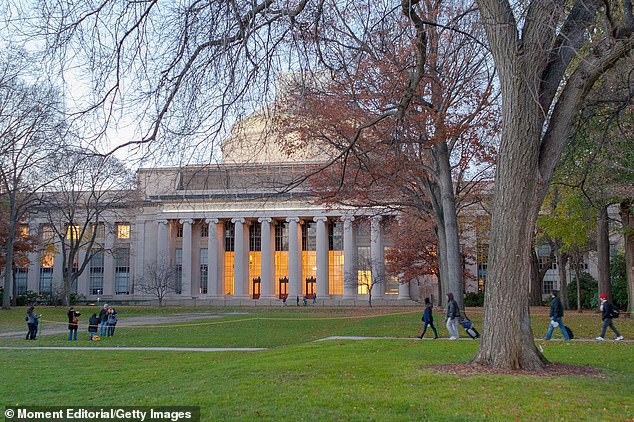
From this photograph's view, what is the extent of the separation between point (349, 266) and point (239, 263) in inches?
565

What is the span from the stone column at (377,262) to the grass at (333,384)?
52047 mm

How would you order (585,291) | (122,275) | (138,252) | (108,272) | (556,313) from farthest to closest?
(122,275)
(108,272)
(138,252)
(585,291)
(556,313)

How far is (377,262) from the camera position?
247ft

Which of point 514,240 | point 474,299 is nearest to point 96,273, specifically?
point 474,299

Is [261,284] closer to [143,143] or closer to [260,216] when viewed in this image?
[260,216]

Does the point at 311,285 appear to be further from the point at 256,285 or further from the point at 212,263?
the point at 212,263

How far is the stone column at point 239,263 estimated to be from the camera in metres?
83.4

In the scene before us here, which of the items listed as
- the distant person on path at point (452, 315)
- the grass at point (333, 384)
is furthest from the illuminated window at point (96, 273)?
the distant person on path at point (452, 315)

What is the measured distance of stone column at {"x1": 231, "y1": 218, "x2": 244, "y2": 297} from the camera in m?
83.4

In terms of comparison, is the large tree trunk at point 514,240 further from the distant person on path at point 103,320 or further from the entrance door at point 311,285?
the entrance door at point 311,285

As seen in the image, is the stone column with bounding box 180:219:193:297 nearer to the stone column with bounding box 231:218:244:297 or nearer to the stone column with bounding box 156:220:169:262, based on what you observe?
the stone column with bounding box 156:220:169:262

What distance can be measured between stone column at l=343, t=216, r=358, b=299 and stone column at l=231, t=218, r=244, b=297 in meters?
13.0

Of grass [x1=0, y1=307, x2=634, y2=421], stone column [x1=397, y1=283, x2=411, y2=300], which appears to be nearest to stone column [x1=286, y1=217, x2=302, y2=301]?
stone column [x1=397, y1=283, x2=411, y2=300]

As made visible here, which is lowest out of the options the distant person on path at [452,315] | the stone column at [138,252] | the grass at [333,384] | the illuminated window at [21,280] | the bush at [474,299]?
the bush at [474,299]
